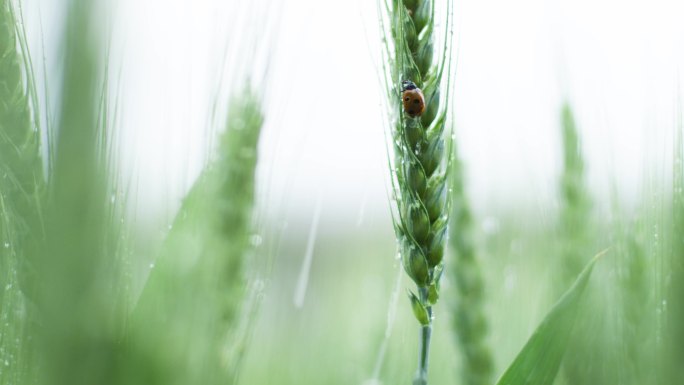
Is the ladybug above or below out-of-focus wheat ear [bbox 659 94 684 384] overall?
above

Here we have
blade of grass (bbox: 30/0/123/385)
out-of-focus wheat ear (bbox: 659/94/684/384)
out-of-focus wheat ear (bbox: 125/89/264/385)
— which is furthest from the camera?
out-of-focus wheat ear (bbox: 659/94/684/384)

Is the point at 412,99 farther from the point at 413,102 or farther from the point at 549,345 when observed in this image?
the point at 549,345

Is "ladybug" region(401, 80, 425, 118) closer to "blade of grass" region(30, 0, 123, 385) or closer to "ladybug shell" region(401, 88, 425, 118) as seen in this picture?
"ladybug shell" region(401, 88, 425, 118)

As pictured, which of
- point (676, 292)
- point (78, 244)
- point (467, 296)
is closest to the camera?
point (78, 244)

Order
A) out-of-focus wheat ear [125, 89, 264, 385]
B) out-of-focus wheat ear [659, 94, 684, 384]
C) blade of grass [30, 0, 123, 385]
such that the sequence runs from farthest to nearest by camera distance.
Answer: out-of-focus wheat ear [659, 94, 684, 384], out-of-focus wheat ear [125, 89, 264, 385], blade of grass [30, 0, 123, 385]

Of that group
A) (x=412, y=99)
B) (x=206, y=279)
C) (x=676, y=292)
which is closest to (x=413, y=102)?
(x=412, y=99)

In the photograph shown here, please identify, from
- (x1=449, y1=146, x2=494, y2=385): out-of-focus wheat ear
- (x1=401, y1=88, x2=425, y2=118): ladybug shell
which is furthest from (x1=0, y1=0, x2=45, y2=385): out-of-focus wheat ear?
(x1=449, y1=146, x2=494, y2=385): out-of-focus wheat ear

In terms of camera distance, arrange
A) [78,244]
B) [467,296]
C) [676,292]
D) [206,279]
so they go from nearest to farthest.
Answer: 1. [78,244]
2. [206,279]
3. [676,292]
4. [467,296]

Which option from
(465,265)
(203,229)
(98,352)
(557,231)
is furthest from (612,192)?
(98,352)
